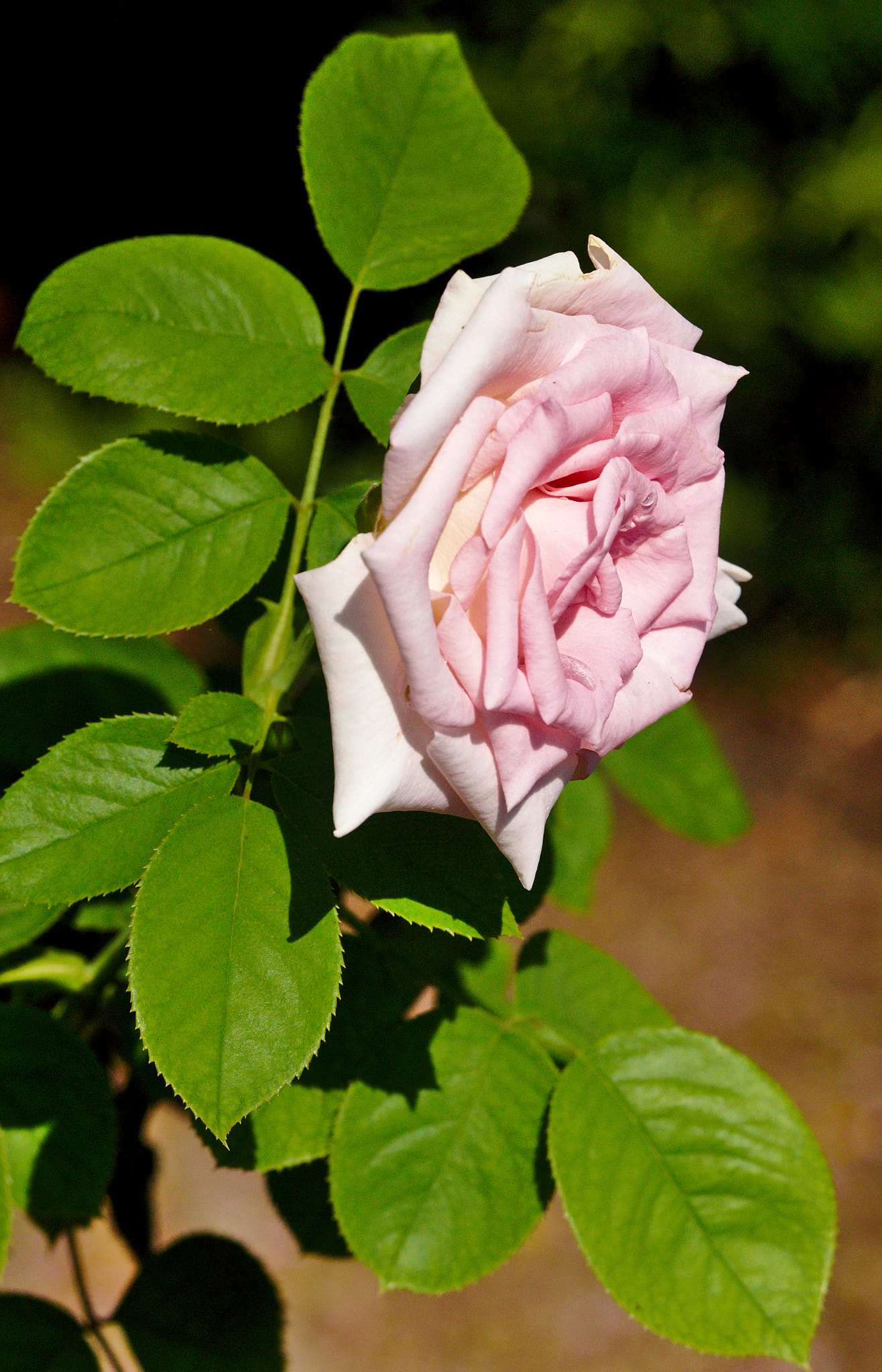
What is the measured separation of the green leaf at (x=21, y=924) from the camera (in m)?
0.82

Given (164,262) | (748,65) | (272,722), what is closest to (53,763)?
(272,722)

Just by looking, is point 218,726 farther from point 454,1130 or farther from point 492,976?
point 492,976

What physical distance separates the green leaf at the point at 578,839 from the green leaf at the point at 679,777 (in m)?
0.06

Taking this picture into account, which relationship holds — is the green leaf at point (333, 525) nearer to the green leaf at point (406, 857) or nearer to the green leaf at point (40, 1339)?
the green leaf at point (406, 857)

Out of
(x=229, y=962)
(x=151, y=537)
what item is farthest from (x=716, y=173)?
(x=229, y=962)

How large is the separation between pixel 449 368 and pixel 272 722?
0.92 feet

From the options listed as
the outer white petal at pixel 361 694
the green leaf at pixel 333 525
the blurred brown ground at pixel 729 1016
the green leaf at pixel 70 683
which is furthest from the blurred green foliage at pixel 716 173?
the outer white petal at pixel 361 694

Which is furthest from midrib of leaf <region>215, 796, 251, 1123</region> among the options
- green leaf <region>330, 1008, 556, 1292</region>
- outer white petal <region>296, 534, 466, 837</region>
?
green leaf <region>330, 1008, 556, 1292</region>

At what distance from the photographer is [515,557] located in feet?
1.65

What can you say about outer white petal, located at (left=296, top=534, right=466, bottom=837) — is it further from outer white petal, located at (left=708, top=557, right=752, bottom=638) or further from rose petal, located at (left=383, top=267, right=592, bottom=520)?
outer white petal, located at (left=708, top=557, right=752, bottom=638)

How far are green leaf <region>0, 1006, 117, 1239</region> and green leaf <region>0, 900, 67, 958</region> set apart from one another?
0.05 metres

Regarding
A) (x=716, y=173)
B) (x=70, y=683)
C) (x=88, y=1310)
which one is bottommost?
(x=88, y=1310)

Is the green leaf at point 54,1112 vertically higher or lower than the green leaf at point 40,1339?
higher

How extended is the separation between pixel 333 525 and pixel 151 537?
12cm
